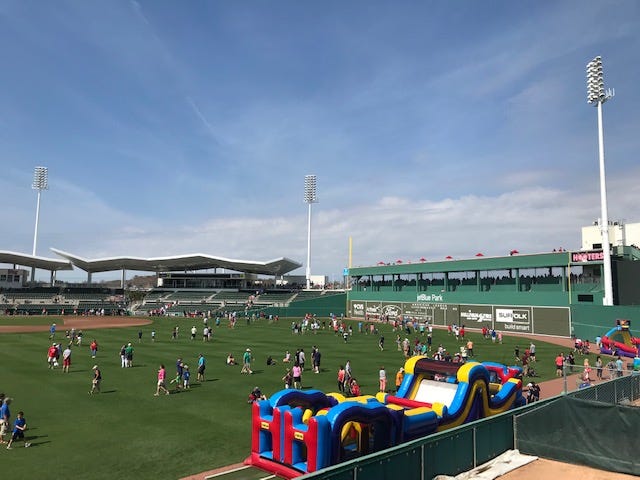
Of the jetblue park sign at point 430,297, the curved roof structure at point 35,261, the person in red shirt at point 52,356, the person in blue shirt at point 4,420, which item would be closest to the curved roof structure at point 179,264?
the curved roof structure at point 35,261

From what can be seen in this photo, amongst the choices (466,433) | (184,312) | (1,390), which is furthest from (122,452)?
(184,312)

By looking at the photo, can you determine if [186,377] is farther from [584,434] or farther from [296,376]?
[584,434]

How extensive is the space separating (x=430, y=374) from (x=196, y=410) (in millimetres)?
9196

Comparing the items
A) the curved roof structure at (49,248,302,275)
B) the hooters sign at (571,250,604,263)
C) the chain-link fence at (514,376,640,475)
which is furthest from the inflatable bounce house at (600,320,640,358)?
the curved roof structure at (49,248,302,275)

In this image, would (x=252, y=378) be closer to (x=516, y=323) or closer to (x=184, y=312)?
(x=516, y=323)

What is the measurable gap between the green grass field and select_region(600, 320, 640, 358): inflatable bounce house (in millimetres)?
4058

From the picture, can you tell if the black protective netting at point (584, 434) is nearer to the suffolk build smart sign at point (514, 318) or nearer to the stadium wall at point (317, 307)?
the suffolk build smart sign at point (514, 318)

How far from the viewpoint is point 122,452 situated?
44.7 feet

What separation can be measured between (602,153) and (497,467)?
43002 mm

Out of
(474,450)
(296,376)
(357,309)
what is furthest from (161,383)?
(357,309)

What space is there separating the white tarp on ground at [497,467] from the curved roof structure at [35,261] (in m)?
88.6

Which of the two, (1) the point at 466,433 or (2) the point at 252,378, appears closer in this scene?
(1) the point at 466,433

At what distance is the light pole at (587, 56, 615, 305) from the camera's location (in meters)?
43.5

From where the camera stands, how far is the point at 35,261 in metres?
85.1
